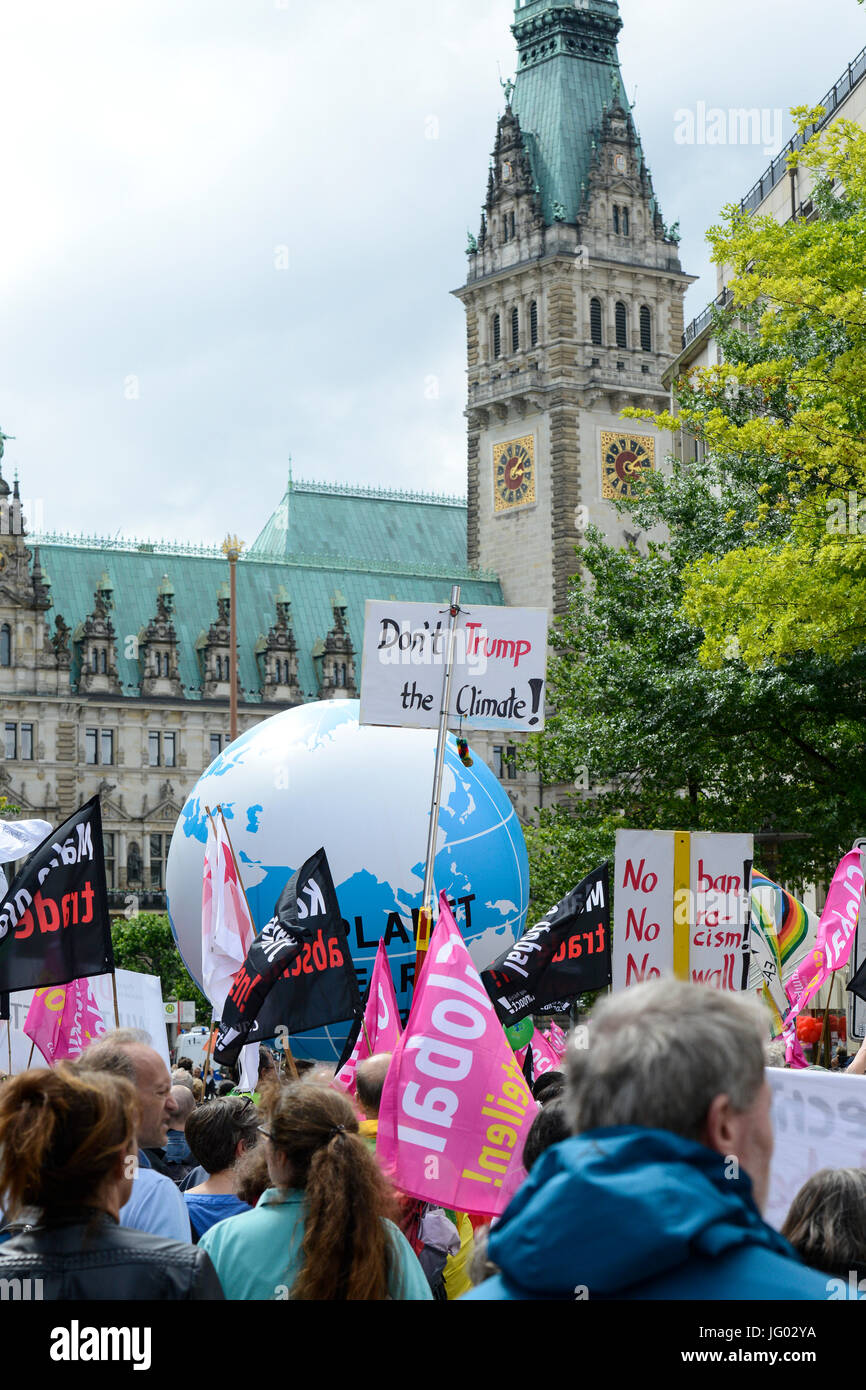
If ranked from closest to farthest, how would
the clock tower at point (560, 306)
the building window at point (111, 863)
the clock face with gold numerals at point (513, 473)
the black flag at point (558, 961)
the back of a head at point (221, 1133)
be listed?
the back of a head at point (221, 1133)
the black flag at point (558, 961)
the building window at point (111, 863)
the clock tower at point (560, 306)
the clock face with gold numerals at point (513, 473)

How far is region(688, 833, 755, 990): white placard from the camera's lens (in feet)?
39.1

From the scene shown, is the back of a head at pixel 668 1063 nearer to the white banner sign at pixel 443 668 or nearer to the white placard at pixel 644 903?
the white placard at pixel 644 903

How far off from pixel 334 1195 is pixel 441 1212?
2.60 m

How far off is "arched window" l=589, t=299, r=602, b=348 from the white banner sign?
7005 centimetres

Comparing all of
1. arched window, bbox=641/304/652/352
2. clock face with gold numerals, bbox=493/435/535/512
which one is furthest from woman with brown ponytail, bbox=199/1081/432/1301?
arched window, bbox=641/304/652/352

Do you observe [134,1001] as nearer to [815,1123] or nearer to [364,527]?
[815,1123]

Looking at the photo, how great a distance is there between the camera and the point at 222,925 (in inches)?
546

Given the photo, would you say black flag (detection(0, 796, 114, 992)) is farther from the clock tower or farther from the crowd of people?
the clock tower

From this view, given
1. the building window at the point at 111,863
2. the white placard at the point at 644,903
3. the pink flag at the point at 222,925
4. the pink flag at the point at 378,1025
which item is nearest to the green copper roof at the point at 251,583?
the building window at the point at 111,863

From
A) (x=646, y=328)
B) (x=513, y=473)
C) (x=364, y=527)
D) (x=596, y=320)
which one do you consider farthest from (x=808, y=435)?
(x=364, y=527)

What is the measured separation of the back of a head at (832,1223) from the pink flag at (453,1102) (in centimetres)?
189

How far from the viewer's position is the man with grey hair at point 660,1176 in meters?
2.85
